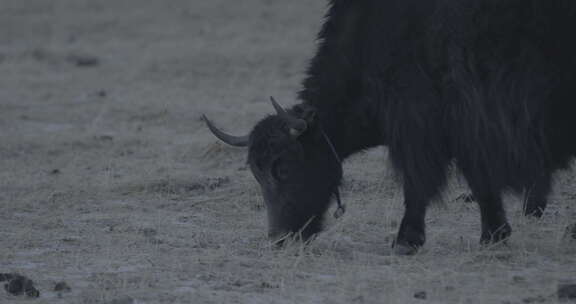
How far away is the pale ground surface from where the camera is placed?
16.5 ft

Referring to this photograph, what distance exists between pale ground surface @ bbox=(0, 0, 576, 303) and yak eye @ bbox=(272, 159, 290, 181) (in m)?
0.46

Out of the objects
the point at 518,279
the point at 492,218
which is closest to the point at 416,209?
the point at 492,218

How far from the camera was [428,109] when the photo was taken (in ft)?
18.7

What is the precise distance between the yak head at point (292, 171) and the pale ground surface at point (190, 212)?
0.65ft

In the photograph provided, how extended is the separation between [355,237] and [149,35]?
12976 mm

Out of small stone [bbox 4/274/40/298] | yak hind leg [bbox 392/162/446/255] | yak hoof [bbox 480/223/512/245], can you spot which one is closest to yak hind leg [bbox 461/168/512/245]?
yak hoof [bbox 480/223/512/245]

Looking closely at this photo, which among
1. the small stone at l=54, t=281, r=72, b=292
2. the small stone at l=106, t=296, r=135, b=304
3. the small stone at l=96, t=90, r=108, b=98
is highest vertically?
the small stone at l=106, t=296, r=135, b=304

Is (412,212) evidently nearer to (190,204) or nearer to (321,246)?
(321,246)

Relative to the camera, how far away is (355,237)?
641 cm

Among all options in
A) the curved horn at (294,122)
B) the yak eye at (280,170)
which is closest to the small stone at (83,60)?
the yak eye at (280,170)

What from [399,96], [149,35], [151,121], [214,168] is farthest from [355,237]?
[149,35]

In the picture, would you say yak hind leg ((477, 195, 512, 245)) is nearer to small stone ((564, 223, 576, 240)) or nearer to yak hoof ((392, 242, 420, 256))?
small stone ((564, 223, 576, 240))

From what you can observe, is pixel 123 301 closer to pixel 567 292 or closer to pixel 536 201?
pixel 567 292

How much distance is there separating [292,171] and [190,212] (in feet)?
4.66
